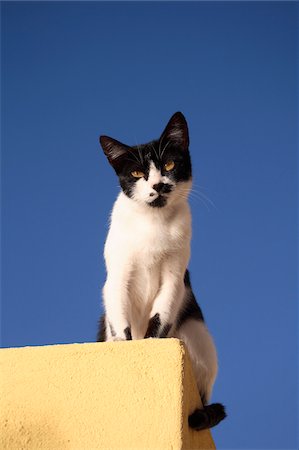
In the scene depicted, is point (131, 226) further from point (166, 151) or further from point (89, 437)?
point (89, 437)

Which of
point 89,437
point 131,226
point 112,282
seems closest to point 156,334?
point 112,282

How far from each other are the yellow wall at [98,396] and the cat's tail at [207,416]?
3 centimetres

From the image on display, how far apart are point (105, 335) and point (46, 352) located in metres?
0.58

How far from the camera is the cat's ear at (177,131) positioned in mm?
2637

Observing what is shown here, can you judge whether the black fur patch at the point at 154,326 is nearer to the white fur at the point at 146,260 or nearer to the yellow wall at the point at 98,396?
the white fur at the point at 146,260

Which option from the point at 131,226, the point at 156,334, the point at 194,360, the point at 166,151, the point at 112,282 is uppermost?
the point at 166,151

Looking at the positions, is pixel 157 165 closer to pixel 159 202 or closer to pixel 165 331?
pixel 159 202

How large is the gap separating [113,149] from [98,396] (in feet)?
3.56

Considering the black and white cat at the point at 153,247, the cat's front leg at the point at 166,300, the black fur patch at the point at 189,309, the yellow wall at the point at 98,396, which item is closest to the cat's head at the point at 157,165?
the black and white cat at the point at 153,247

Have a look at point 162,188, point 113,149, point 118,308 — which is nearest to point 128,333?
point 118,308

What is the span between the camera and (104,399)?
1981 millimetres

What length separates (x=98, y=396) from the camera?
78.4 inches

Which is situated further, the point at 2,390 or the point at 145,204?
the point at 145,204

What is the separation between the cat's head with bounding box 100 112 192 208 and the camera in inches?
98.9
